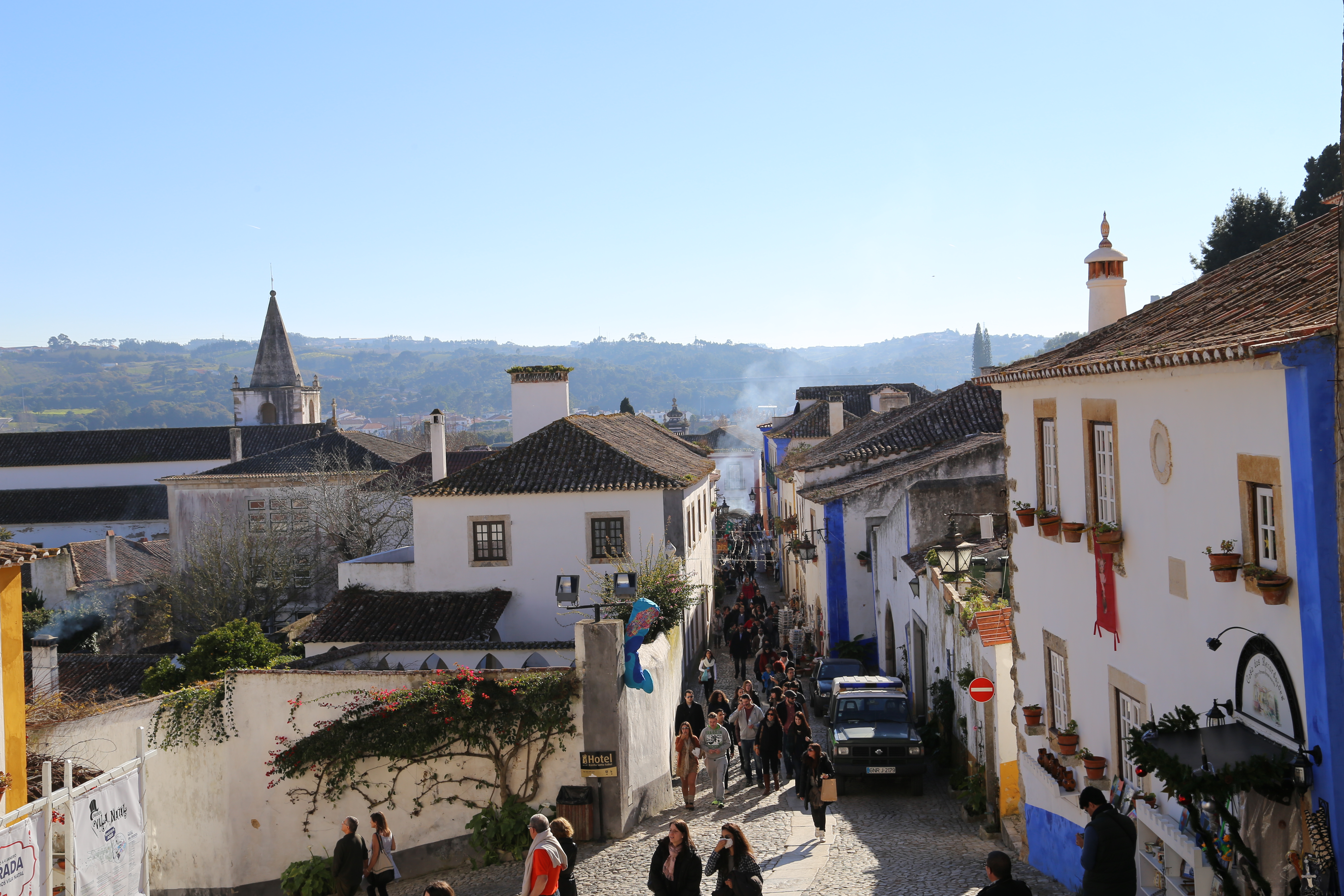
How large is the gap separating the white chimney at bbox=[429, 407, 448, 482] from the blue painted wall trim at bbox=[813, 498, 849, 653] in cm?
1084

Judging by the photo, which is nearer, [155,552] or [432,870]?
[432,870]

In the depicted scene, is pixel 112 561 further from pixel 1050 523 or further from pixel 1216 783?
pixel 1216 783

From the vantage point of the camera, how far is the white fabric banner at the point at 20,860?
9.09 metres

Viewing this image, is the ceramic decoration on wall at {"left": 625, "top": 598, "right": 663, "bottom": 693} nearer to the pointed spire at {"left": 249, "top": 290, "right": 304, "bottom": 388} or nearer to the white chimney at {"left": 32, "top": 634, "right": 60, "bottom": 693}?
the white chimney at {"left": 32, "top": 634, "right": 60, "bottom": 693}

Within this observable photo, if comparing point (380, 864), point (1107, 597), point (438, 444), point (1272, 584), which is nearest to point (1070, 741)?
point (1107, 597)

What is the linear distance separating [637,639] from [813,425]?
132ft

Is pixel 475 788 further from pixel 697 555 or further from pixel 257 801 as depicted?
pixel 697 555

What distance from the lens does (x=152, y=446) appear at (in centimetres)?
6850

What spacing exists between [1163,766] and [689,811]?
10.2 m

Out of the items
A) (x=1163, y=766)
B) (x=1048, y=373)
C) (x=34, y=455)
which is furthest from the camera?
(x=34, y=455)

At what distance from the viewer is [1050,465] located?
12625 mm

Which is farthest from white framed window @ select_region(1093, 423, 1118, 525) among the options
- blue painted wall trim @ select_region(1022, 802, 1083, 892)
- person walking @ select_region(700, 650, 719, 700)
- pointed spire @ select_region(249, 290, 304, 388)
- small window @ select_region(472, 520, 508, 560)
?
pointed spire @ select_region(249, 290, 304, 388)

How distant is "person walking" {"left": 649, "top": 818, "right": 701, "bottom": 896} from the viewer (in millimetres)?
9164

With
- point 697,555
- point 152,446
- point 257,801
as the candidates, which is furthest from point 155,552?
point 257,801
